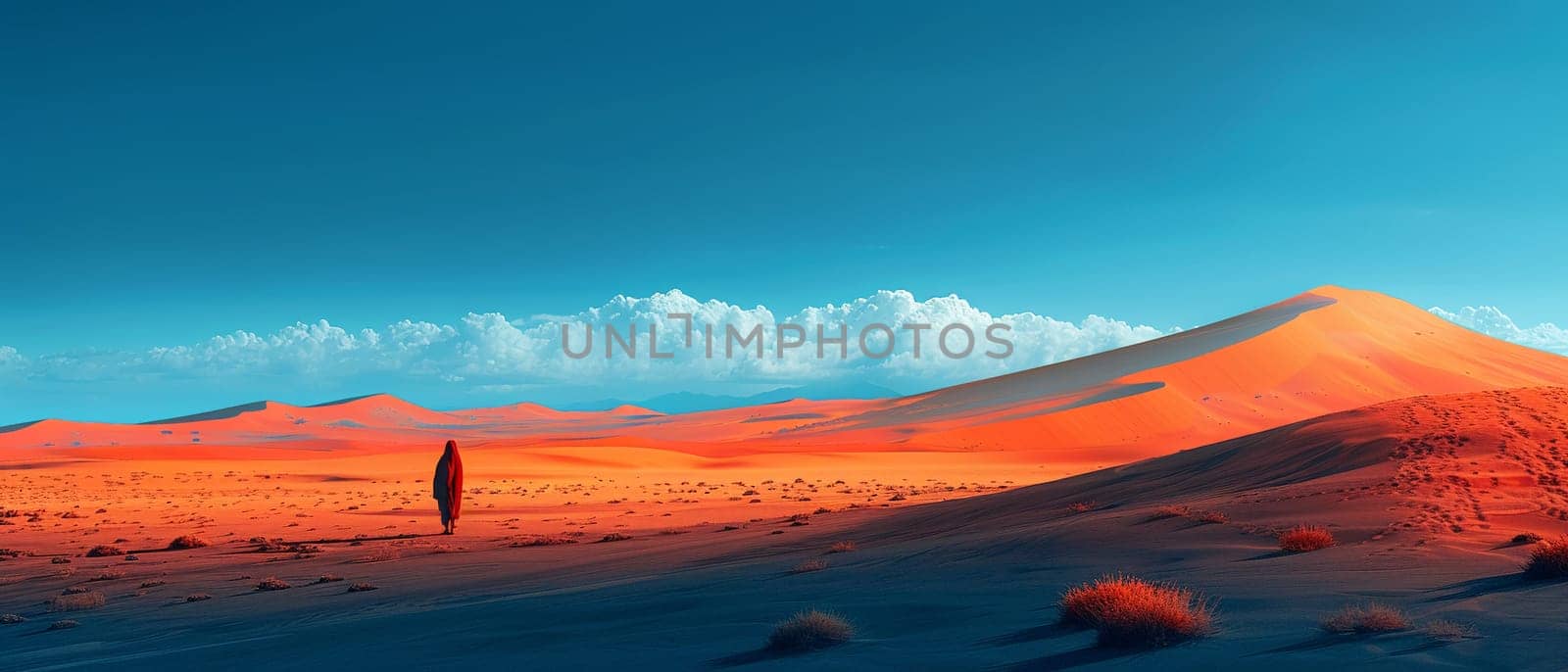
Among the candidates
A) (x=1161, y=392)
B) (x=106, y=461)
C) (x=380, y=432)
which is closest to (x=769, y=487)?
(x=106, y=461)

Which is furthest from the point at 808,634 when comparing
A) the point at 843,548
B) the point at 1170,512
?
the point at 1170,512

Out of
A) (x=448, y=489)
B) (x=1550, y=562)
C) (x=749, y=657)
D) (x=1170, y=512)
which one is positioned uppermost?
(x=448, y=489)

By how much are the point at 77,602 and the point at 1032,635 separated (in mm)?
12301

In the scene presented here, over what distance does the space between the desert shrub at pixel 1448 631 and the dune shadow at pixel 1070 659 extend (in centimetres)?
193

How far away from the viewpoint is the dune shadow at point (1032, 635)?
8.01m

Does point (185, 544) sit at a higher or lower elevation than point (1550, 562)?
higher

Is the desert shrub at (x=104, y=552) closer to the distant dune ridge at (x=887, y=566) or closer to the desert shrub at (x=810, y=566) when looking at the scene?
the distant dune ridge at (x=887, y=566)

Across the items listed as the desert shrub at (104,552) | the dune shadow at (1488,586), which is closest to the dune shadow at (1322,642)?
the dune shadow at (1488,586)

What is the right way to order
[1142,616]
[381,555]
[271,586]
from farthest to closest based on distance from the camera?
[381,555], [271,586], [1142,616]

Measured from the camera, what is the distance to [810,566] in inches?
521

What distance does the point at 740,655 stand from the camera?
823 cm

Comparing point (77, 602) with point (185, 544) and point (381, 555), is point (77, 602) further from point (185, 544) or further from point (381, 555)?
point (185, 544)

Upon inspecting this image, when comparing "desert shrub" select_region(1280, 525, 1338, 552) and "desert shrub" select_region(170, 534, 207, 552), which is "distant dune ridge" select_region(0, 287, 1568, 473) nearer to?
"desert shrub" select_region(170, 534, 207, 552)

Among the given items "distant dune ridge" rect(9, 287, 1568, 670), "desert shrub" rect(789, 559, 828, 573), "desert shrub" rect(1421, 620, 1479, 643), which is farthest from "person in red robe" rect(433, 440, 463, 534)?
"desert shrub" rect(1421, 620, 1479, 643)
